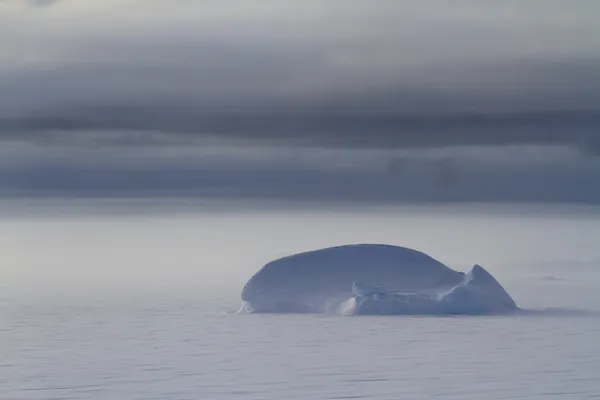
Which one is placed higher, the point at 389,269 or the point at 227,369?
the point at 389,269

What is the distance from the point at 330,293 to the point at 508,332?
12.8ft

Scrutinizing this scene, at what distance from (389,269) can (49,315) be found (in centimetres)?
1110

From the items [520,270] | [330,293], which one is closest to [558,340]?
[330,293]

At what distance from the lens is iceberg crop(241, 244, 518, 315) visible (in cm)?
2497

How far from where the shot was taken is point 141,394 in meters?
15.8

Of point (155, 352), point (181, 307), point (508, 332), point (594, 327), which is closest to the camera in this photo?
point (155, 352)

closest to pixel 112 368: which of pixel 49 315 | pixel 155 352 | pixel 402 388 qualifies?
pixel 155 352

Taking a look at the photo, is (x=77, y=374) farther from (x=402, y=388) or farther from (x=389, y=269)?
(x=389, y=269)

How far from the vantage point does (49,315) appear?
32375 millimetres

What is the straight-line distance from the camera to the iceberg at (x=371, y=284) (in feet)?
81.9

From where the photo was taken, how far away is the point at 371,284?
84.2ft

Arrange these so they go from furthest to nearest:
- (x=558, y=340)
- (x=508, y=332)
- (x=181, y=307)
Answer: (x=181, y=307) < (x=508, y=332) < (x=558, y=340)

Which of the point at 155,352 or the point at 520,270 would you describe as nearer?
the point at 155,352

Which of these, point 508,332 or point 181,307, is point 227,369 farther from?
point 181,307
